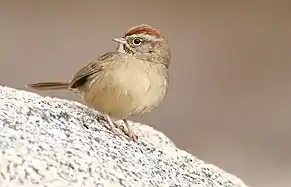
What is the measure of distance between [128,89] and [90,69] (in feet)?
0.36

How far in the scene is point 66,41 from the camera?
2.40 meters

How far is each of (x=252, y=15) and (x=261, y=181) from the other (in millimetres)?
549

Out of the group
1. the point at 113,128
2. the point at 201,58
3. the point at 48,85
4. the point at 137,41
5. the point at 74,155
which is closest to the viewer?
the point at 74,155

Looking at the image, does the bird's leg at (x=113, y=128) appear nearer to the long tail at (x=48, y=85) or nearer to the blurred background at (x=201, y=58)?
the long tail at (x=48, y=85)

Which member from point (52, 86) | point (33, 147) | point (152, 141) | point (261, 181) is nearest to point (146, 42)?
point (152, 141)

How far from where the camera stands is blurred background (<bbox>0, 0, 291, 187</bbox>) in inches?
93.6

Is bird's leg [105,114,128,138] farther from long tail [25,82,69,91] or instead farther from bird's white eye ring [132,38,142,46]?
long tail [25,82,69,91]

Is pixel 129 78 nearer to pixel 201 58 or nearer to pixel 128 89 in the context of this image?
pixel 128 89

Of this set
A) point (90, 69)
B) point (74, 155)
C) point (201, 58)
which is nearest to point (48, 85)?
point (90, 69)

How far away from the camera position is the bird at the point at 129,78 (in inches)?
43.3

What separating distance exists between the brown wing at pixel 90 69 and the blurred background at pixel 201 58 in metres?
1.13

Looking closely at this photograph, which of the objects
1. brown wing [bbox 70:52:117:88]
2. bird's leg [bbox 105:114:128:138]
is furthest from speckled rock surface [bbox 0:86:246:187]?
brown wing [bbox 70:52:117:88]

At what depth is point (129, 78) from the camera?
1103 mm

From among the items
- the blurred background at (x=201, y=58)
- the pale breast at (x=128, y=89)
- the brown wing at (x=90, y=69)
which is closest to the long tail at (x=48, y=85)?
the brown wing at (x=90, y=69)
